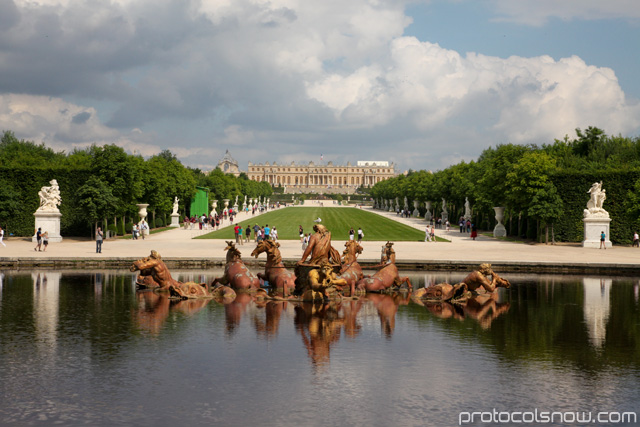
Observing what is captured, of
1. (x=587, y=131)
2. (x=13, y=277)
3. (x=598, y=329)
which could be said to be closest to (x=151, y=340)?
(x=598, y=329)

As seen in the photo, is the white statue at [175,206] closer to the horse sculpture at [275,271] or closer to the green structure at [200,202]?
the green structure at [200,202]

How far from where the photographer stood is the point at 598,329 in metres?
16.2

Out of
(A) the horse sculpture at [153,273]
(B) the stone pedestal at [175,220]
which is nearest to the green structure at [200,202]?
(B) the stone pedestal at [175,220]

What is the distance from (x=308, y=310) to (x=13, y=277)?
42.0ft

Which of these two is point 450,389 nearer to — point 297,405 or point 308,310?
point 297,405

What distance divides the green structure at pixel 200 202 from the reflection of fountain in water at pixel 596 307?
177ft

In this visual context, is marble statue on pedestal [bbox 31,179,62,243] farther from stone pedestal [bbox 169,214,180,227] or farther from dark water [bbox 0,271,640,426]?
stone pedestal [bbox 169,214,180,227]

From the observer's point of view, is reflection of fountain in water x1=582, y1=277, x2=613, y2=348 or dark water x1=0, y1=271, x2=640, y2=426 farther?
reflection of fountain in water x1=582, y1=277, x2=613, y2=348

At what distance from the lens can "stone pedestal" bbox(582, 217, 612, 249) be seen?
1660 inches

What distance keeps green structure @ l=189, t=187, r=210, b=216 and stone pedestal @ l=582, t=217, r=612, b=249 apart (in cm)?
4308

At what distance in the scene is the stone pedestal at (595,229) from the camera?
42.2 meters

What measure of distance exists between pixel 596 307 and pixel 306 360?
10.5m

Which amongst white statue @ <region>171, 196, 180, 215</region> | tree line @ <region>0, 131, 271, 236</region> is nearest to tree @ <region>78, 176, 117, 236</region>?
tree line @ <region>0, 131, 271, 236</region>

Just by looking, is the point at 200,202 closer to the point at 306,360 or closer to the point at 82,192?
the point at 82,192
